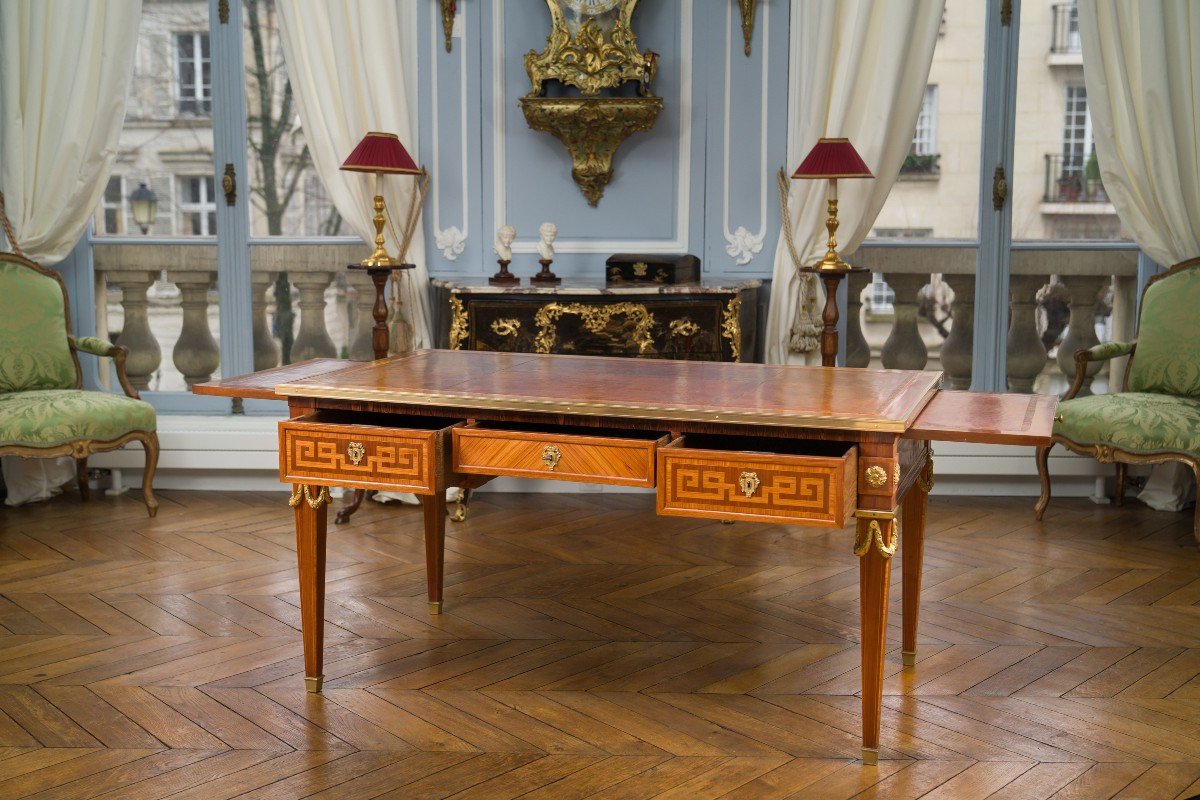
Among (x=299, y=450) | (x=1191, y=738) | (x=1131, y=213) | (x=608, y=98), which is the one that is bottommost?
(x=1191, y=738)

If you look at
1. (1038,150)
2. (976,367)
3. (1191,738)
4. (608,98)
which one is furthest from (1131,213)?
(1191,738)

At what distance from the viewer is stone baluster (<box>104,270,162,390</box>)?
20.2 feet

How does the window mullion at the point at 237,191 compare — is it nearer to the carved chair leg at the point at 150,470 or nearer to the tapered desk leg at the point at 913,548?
the carved chair leg at the point at 150,470

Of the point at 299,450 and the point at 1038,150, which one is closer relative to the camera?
the point at 299,450

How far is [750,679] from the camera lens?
11.8 ft

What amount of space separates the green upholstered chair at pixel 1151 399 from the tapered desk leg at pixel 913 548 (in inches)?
62.6

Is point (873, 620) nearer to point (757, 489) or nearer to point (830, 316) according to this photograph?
point (757, 489)

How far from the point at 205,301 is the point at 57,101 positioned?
1.11 metres

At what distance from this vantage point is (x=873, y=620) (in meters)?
3.05

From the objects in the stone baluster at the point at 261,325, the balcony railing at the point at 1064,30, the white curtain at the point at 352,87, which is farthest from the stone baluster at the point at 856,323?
the stone baluster at the point at 261,325

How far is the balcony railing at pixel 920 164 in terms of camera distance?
588cm

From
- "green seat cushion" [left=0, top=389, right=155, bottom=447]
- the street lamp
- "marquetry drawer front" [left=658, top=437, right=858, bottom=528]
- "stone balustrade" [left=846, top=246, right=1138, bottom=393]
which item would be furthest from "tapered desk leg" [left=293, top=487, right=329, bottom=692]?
"stone balustrade" [left=846, top=246, right=1138, bottom=393]

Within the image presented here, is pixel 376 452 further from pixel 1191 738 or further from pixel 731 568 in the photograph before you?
pixel 1191 738

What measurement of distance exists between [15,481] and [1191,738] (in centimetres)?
481
